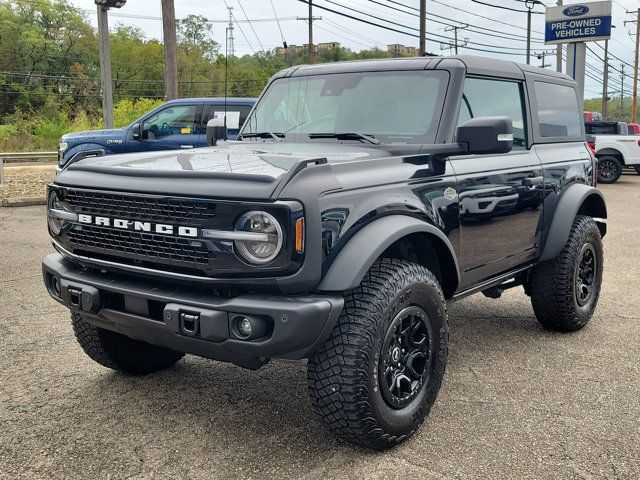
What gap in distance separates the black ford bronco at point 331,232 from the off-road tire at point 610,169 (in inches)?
633

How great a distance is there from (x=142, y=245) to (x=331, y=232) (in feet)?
2.83

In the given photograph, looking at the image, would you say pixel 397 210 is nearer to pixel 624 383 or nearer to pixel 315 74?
pixel 315 74

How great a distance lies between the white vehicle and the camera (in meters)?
18.7

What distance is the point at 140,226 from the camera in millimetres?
2928

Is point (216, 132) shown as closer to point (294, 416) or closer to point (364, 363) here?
point (294, 416)

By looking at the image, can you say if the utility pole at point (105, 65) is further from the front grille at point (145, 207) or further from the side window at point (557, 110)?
the front grille at point (145, 207)

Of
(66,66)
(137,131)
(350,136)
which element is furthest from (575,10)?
(66,66)

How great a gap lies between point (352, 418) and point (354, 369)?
0.23 meters

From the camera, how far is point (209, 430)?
10.9 ft

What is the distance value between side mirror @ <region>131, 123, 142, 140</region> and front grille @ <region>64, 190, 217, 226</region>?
27.6 ft

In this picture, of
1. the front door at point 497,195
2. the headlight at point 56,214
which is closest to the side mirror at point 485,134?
the front door at point 497,195

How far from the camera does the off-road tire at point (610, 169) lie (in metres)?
19.0

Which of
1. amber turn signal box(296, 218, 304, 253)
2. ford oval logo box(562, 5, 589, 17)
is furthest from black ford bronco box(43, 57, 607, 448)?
ford oval logo box(562, 5, 589, 17)

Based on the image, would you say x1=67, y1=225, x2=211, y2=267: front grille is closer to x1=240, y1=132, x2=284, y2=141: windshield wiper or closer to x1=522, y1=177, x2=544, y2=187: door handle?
x1=240, y1=132, x2=284, y2=141: windshield wiper
